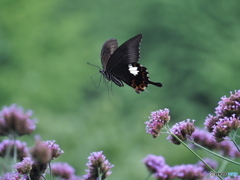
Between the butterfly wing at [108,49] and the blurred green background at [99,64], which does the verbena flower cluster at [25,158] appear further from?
the blurred green background at [99,64]

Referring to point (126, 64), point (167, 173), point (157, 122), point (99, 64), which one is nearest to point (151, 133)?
point (157, 122)

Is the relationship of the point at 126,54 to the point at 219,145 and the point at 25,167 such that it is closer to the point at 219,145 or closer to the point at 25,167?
the point at 219,145

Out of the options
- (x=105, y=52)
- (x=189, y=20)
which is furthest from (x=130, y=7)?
(x=105, y=52)

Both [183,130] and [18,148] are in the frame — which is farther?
[18,148]

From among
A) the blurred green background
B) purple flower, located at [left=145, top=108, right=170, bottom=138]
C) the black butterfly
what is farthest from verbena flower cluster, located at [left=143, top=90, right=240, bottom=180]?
the blurred green background

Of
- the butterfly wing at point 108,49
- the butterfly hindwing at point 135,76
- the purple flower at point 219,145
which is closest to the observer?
the purple flower at point 219,145

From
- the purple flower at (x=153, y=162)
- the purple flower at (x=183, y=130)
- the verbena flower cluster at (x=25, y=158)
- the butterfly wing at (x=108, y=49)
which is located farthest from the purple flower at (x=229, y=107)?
the butterfly wing at (x=108, y=49)
